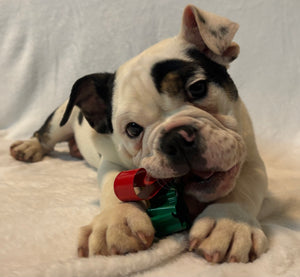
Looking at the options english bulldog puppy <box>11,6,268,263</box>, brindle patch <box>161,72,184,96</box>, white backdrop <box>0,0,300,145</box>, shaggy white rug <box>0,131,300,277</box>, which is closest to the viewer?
shaggy white rug <box>0,131,300,277</box>

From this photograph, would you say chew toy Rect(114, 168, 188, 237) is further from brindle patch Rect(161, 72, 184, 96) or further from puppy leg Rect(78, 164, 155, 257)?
brindle patch Rect(161, 72, 184, 96)

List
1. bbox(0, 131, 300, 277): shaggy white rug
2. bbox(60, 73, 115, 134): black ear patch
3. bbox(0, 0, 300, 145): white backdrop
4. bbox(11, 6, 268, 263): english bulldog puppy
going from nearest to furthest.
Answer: bbox(0, 131, 300, 277): shaggy white rug → bbox(11, 6, 268, 263): english bulldog puppy → bbox(60, 73, 115, 134): black ear patch → bbox(0, 0, 300, 145): white backdrop

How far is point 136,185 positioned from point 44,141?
2.00m

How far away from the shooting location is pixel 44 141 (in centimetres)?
364

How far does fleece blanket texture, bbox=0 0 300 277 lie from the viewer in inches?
60.4

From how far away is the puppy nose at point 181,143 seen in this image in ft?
5.37

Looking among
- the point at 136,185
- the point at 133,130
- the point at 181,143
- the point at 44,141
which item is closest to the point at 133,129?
the point at 133,130

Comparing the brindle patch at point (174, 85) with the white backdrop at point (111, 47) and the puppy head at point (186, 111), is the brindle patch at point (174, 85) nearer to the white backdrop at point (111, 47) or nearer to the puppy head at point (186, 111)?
the puppy head at point (186, 111)

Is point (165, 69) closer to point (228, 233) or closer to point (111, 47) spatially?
point (228, 233)

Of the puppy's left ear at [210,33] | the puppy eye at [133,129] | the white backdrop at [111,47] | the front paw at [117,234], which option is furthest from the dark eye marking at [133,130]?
the white backdrop at [111,47]

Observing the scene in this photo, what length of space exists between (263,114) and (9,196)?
2445 millimetres

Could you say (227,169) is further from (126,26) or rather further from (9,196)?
(126,26)

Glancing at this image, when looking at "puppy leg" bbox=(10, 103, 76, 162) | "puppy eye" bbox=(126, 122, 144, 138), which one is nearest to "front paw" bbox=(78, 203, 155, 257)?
"puppy eye" bbox=(126, 122, 144, 138)

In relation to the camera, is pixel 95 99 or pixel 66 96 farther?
pixel 66 96
